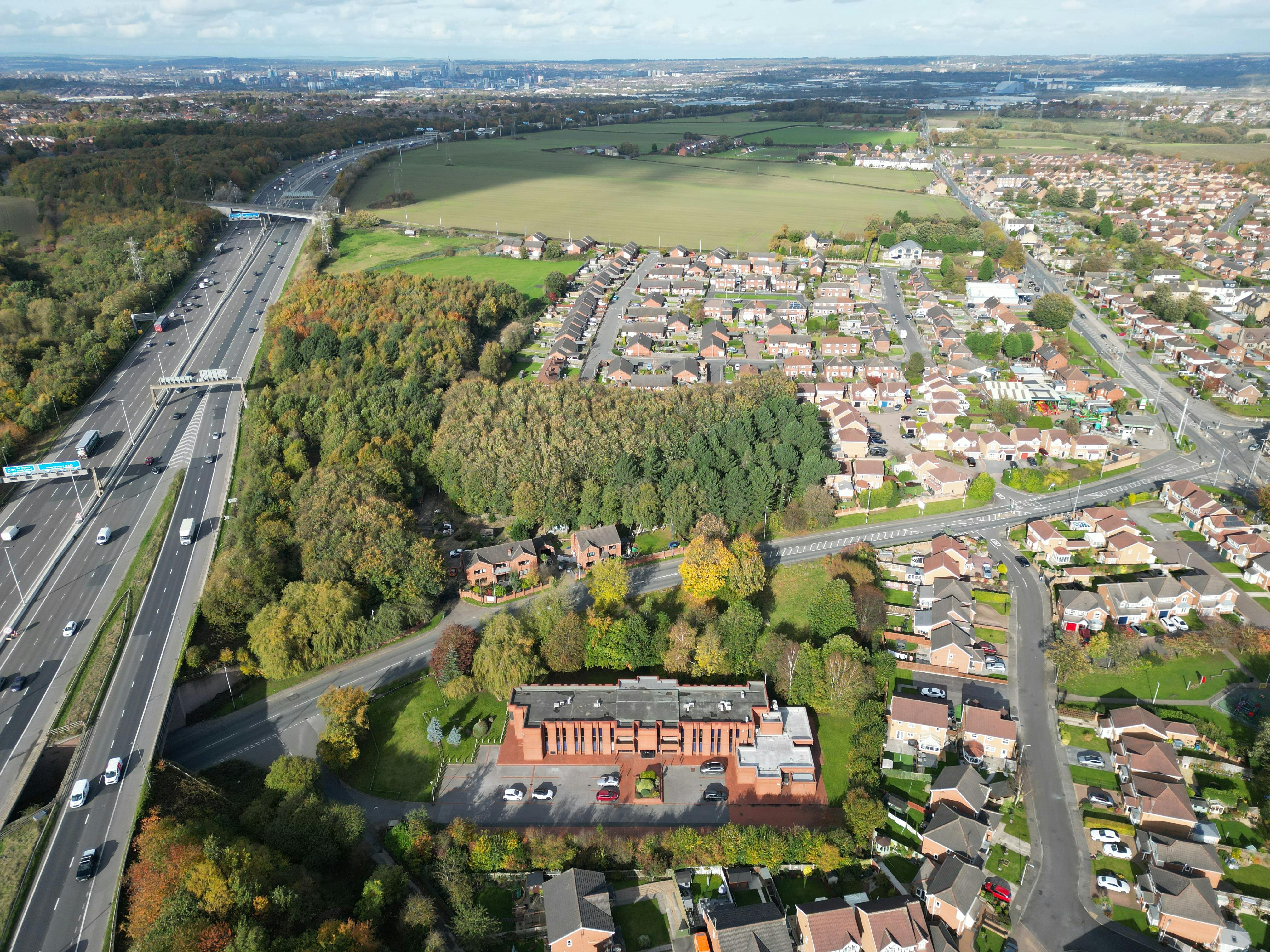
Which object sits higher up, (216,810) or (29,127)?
(29,127)

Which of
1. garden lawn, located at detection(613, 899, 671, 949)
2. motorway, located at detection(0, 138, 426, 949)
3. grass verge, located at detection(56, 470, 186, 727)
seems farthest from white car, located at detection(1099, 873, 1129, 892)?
grass verge, located at detection(56, 470, 186, 727)

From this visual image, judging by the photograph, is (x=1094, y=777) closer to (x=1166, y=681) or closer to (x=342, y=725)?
(x=1166, y=681)

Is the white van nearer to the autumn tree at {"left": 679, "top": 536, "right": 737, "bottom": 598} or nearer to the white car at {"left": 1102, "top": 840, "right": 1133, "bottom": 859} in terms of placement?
the autumn tree at {"left": 679, "top": 536, "right": 737, "bottom": 598}

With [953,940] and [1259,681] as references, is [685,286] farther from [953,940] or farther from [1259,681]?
[953,940]

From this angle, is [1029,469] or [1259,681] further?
[1029,469]

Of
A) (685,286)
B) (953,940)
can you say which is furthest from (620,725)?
(685,286)

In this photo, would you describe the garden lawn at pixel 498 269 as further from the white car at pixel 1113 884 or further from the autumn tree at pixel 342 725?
the white car at pixel 1113 884

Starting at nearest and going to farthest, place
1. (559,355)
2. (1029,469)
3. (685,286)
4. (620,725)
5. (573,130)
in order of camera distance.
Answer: (620,725) → (1029,469) → (559,355) → (685,286) → (573,130)

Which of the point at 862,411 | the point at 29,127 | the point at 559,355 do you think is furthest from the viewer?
the point at 29,127
